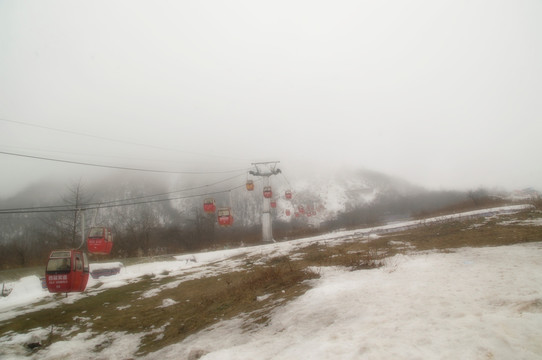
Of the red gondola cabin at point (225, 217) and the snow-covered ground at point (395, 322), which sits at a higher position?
the red gondola cabin at point (225, 217)

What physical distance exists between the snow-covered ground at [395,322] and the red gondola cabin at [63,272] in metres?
2.89

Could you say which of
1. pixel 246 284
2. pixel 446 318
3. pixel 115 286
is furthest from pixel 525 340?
pixel 115 286

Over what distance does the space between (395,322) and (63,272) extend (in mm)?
15714

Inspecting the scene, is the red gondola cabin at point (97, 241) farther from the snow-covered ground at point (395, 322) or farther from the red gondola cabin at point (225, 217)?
the red gondola cabin at point (225, 217)

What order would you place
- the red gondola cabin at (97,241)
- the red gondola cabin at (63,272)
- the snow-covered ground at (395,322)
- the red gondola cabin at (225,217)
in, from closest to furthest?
the snow-covered ground at (395,322), the red gondola cabin at (63,272), the red gondola cabin at (97,241), the red gondola cabin at (225,217)

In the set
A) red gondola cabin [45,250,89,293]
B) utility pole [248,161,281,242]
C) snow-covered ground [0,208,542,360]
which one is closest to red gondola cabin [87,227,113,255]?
red gondola cabin [45,250,89,293]

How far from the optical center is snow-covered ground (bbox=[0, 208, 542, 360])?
15.1 feet

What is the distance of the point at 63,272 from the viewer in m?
14.3

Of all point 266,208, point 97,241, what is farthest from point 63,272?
point 266,208

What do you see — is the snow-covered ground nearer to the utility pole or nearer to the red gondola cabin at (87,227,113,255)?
the red gondola cabin at (87,227,113,255)

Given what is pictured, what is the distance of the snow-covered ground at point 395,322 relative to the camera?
15.1ft

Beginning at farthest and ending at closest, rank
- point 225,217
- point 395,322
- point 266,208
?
point 266,208 → point 225,217 → point 395,322

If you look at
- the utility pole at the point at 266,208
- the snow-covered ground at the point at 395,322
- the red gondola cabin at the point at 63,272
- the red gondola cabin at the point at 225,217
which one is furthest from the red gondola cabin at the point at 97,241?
the utility pole at the point at 266,208

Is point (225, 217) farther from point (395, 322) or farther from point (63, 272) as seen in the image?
point (395, 322)
